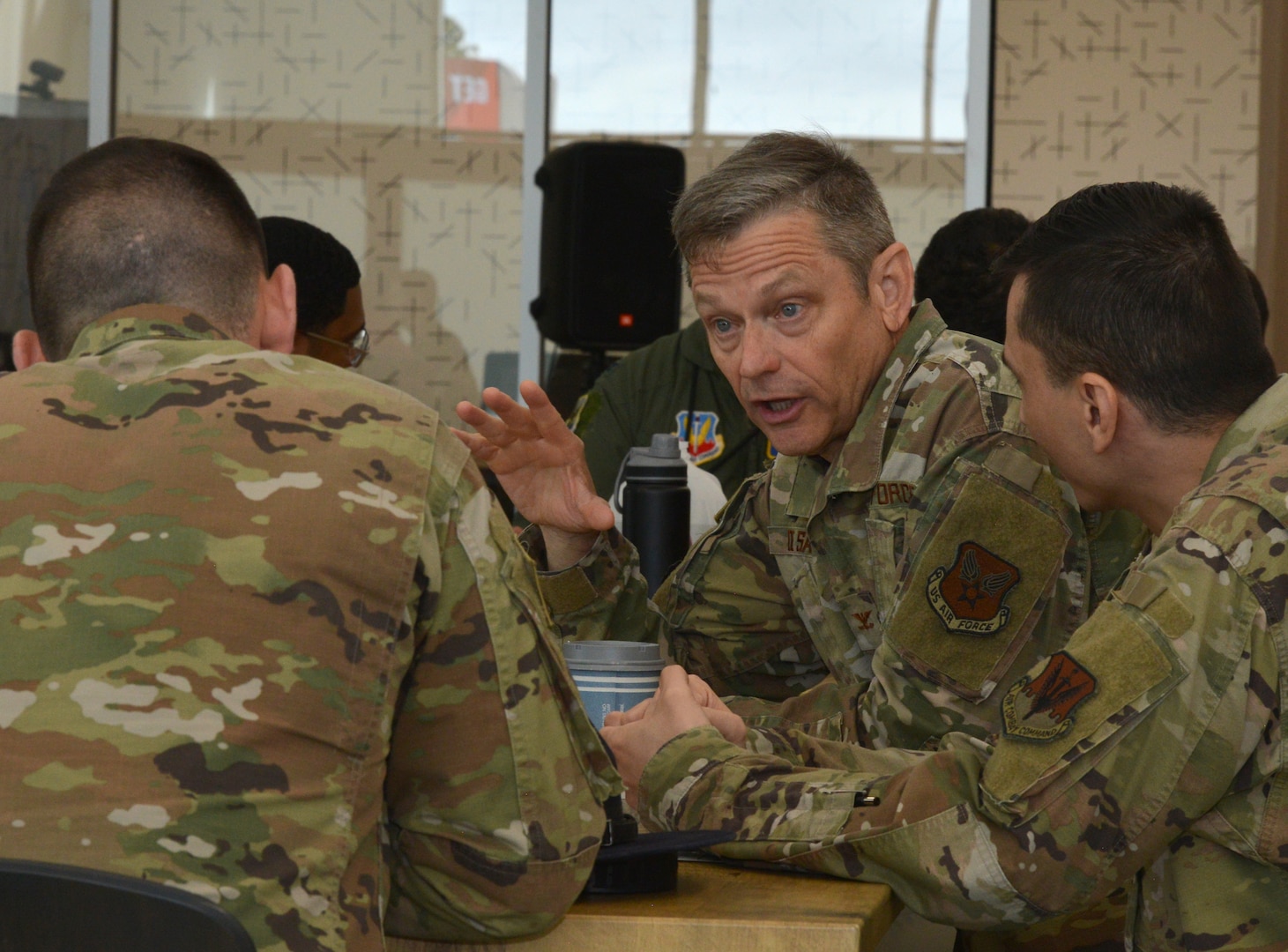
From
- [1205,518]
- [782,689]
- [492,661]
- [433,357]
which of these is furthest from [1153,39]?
[492,661]

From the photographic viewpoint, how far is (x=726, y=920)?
3.81ft

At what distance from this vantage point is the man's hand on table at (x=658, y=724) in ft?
4.91

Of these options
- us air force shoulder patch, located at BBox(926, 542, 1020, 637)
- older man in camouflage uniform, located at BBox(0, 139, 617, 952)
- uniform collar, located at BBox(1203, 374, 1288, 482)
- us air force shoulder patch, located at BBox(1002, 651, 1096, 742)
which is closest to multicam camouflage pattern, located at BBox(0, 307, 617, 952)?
older man in camouflage uniform, located at BBox(0, 139, 617, 952)

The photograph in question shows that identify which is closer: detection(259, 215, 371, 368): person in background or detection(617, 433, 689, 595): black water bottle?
detection(617, 433, 689, 595): black water bottle

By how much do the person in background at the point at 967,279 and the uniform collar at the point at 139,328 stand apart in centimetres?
185

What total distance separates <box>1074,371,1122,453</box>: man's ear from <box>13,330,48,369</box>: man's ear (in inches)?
41.3

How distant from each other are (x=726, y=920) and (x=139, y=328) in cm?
70

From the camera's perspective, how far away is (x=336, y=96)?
532 centimetres

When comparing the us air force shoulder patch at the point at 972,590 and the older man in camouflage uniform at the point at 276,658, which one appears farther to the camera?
the us air force shoulder patch at the point at 972,590

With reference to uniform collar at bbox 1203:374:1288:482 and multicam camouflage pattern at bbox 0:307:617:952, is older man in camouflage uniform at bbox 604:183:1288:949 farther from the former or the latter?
multicam camouflage pattern at bbox 0:307:617:952

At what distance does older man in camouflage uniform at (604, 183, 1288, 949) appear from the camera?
1.22m

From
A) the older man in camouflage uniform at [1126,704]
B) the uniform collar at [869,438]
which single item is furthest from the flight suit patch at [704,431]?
the older man in camouflage uniform at [1126,704]

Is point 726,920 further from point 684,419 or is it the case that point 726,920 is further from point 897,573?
point 684,419

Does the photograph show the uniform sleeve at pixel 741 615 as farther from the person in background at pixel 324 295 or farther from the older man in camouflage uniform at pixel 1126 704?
the person in background at pixel 324 295
